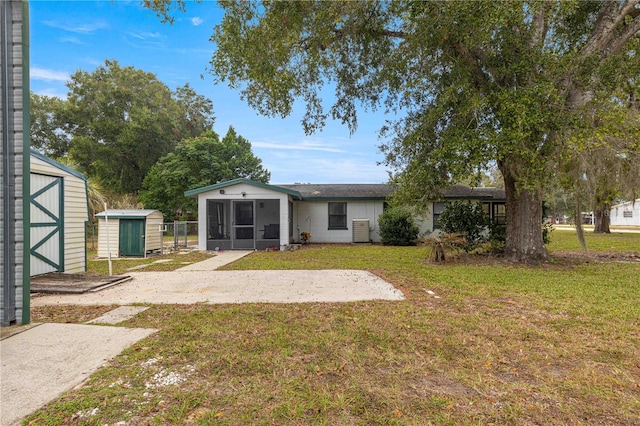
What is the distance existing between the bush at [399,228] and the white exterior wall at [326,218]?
1.20 meters

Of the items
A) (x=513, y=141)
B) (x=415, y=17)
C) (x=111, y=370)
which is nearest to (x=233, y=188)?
(x=415, y=17)

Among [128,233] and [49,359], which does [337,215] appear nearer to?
[128,233]

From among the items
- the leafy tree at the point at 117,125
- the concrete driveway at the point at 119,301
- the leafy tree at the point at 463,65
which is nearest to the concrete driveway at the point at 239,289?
the concrete driveway at the point at 119,301

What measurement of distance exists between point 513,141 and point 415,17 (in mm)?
3240

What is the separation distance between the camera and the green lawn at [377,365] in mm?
2318

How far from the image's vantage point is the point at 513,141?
665 centimetres

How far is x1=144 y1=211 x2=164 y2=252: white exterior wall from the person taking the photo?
1197 cm

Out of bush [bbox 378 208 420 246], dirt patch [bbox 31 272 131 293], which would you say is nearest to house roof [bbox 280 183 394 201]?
bush [bbox 378 208 420 246]

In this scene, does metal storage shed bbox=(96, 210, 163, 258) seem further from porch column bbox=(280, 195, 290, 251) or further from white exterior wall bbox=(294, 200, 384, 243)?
white exterior wall bbox=(294, 200, 384, 243)

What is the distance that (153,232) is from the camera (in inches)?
488

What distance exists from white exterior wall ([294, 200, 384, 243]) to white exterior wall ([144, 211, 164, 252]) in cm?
608

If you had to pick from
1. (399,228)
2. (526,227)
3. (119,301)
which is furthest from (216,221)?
(526,227)

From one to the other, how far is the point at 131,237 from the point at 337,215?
8908 millimetres

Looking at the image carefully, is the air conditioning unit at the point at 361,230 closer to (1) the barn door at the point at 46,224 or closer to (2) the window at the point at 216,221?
(2) the window at the point at 216,221
